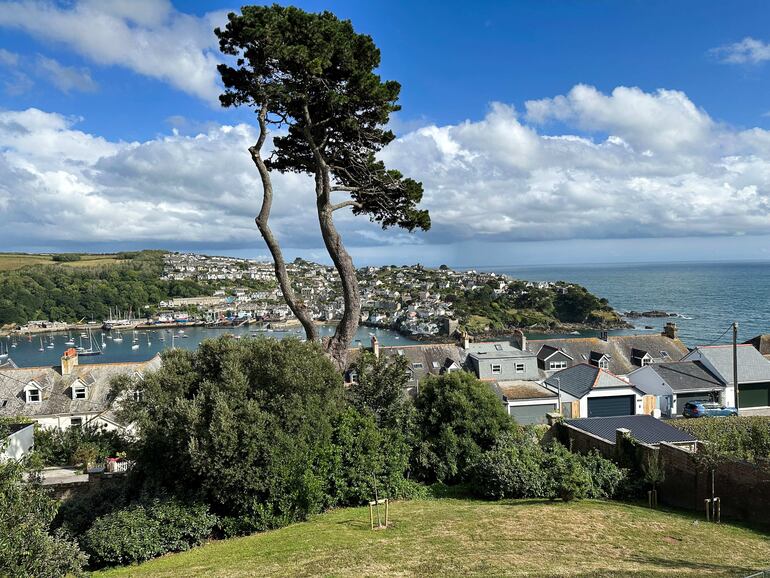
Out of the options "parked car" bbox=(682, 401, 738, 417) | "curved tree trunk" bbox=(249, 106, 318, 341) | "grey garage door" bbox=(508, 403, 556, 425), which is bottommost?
"parked car" bbox=(682, 401, 738, 417)

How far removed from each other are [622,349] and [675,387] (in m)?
8.13

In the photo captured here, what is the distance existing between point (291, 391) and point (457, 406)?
19.7ft

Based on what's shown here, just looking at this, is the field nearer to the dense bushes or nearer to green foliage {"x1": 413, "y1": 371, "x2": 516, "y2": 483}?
Result: green foliage {"x1": 413, "y1": 371, "x2": 516, "y2": 483}

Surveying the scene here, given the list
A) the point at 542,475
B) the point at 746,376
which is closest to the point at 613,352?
the point at 746,376

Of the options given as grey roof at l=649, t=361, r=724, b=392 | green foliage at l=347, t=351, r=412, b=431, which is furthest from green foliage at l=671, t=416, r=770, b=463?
grey roof at l=649, t=361, r=724, b=392

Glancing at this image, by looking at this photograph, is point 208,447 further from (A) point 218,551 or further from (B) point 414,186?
(B) point 414,186

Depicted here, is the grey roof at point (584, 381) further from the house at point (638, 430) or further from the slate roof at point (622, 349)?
the house at point (638, 430)

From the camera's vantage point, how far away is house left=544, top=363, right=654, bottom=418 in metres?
28.5

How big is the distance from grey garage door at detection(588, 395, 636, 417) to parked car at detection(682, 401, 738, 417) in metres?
3.26

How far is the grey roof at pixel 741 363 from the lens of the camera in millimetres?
31266

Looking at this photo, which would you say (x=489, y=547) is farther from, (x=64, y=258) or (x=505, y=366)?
(x=64, y=258)

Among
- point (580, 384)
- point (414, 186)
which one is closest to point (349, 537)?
point (414, 186)

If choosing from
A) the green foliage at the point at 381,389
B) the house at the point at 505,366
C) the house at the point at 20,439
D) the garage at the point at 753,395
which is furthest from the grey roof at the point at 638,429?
the house at the point at 20,439

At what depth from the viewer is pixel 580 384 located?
29.4 m
